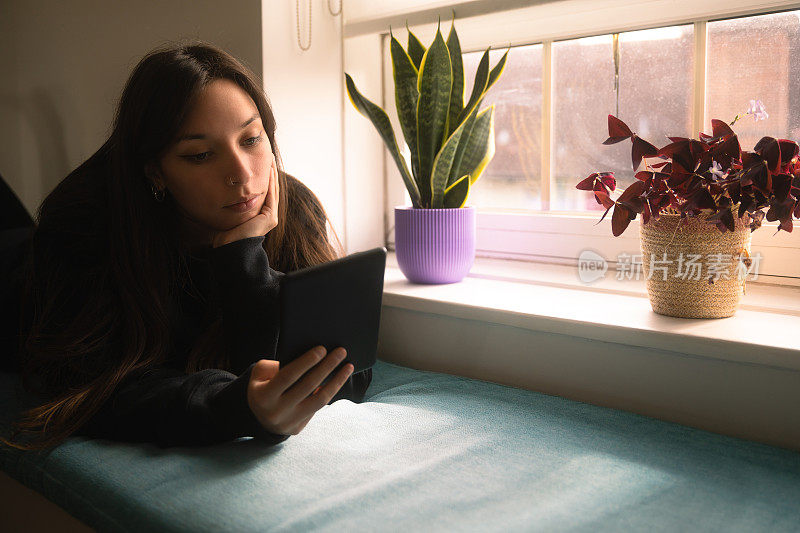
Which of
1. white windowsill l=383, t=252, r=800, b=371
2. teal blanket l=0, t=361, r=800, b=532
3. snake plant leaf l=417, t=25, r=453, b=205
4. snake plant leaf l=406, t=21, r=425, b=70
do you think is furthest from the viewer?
snake plant leaf l=406, t=21, r=425, b=70

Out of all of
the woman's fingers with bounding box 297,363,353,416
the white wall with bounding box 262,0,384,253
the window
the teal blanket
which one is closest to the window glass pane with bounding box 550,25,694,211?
the window

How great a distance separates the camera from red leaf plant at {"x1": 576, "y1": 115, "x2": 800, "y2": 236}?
102cm

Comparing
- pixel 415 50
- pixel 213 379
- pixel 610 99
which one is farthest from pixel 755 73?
pixel 213 379

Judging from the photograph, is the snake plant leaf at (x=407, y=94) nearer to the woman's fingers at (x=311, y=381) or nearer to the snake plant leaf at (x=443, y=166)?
the snake plant leaf at (x=443, y=166)

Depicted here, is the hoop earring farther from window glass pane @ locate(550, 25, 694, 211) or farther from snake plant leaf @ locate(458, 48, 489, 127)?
window glass pane @ locate(550, 25, 694, 211)

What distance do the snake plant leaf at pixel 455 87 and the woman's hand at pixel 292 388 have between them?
0.69m

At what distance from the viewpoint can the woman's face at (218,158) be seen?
3.83 feet

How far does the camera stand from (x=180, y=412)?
100 centimetres

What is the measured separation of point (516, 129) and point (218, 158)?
78cm

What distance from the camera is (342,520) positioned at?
81 cm

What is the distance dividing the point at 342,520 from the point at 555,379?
→ 22.5 inches

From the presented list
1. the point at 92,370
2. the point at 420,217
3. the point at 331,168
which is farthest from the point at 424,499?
the point at 331,168

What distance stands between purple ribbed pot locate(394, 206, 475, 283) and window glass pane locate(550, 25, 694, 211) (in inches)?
10.8

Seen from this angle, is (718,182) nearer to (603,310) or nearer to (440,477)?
(603,310)
